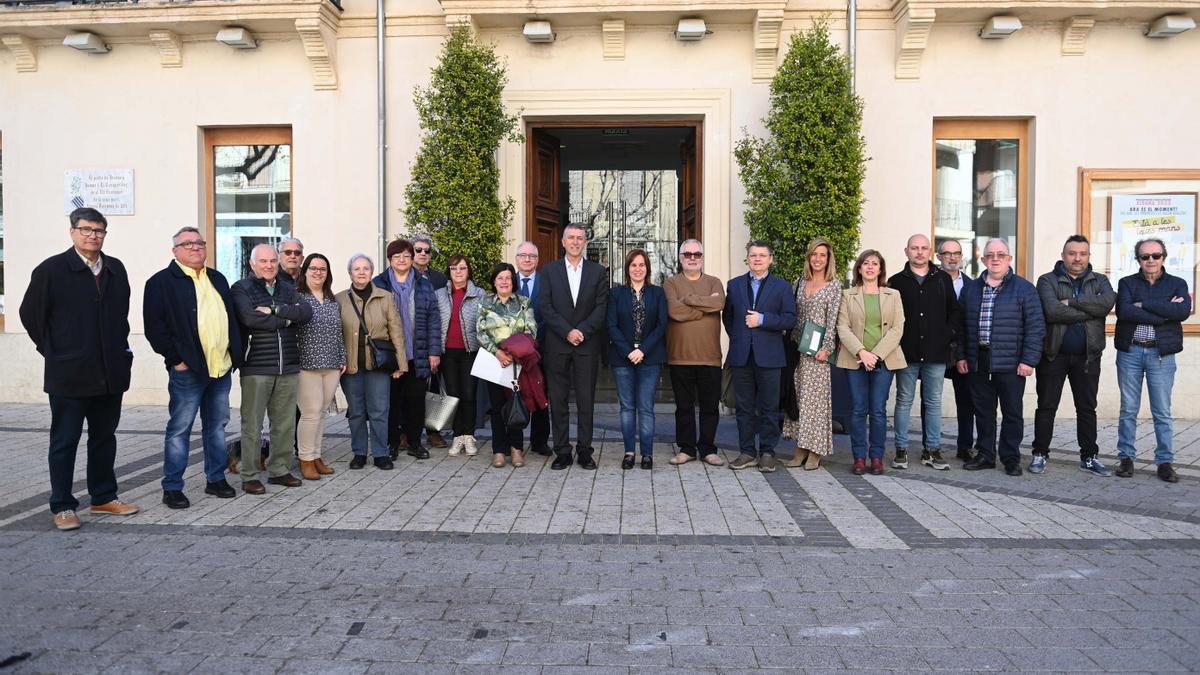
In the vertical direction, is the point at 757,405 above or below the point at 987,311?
below

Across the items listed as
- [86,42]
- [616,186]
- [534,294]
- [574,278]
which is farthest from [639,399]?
[616,186]

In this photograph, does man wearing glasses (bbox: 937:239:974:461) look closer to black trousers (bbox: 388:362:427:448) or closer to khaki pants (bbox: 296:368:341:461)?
black trousers (bbox: 388:362:427:448)

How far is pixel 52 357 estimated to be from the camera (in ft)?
18.4

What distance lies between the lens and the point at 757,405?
25.7ft

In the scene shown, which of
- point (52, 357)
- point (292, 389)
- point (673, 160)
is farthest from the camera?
point (673, 160)

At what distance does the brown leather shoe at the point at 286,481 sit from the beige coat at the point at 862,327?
4.47 meters

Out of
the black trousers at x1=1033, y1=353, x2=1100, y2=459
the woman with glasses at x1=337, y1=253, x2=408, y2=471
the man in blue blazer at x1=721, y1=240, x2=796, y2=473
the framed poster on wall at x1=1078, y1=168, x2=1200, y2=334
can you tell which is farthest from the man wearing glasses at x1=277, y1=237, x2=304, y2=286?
Result: the framed poster on wall at x1=1078, y1=168, x2=1200, y2=334

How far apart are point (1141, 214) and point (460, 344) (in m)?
8.08

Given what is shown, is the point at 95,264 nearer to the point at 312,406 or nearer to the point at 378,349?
the point at 312,406

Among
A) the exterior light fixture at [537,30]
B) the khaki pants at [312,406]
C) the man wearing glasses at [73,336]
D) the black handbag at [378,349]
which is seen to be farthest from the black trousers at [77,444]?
the exterior light fixture at [537,30]

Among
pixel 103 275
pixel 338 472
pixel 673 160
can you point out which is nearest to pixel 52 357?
pixel 103 275

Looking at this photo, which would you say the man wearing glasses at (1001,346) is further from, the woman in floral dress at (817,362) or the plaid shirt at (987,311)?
the woman in floral dress at (817,362)

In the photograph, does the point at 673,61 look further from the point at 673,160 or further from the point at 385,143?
the point at 673,160

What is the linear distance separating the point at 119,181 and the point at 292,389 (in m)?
→ 6.20
